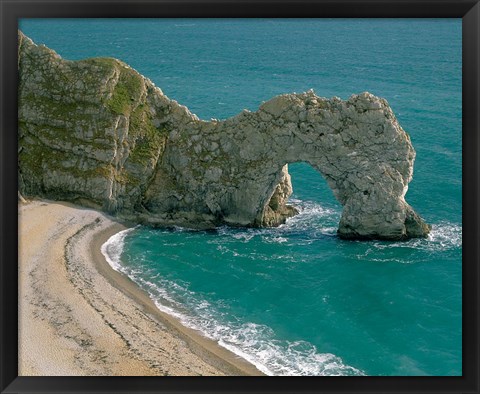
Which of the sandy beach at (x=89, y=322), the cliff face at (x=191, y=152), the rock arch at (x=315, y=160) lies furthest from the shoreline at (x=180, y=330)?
the rock arch at (x=315, y=160)

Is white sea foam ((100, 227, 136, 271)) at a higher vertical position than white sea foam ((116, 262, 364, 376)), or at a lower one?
higher

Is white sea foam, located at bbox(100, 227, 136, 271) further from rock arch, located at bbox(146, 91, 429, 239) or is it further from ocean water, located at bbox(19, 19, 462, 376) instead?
rock arch, located at bbox(146, 91, 429, 239)

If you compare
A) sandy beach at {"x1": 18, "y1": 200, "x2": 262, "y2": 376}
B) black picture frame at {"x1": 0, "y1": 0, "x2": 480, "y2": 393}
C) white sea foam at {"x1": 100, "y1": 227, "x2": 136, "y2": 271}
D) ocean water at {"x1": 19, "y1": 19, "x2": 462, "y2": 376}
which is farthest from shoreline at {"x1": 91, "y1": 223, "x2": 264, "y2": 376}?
black picture frame at {"x1": 0, "y1": 0, "x2": 480, "y2": 393}

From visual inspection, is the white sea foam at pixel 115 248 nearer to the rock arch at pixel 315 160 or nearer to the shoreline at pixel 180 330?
the shoreline at pixel 180 330

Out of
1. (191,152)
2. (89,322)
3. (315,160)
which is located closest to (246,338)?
(89,322)
